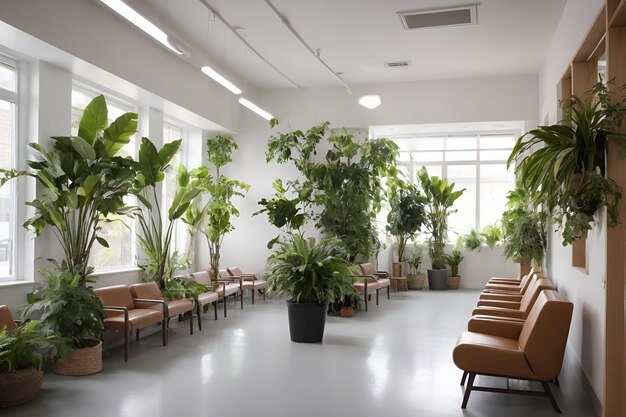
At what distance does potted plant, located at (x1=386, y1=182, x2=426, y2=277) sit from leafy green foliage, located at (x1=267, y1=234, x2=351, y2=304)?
531 centimetres

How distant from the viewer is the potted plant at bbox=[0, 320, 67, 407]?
4566mm

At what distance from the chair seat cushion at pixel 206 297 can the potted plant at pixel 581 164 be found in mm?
5105

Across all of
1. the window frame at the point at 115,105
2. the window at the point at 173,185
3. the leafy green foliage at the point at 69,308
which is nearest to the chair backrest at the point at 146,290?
the window frame at the point at 115,105

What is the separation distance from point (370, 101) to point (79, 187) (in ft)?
23.2

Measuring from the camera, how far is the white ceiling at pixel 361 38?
24.2 ft

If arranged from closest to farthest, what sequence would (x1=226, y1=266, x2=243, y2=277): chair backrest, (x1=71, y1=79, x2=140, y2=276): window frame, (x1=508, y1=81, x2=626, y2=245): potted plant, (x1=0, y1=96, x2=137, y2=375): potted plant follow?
(x1=508, y1=81, x2=626, y2=245): potted plant, (x1=0, y1=96, x2=137, y2=375): potted plant, (x1=71, y1=79, x2=140, y2=276): window frame, (x1=226, y1=266, x2=243, y2=277): chair backrest

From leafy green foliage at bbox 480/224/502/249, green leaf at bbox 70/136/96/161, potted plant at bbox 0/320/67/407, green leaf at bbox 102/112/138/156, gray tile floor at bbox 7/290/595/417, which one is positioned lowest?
gray tile floor at bbox 7/290/595/417

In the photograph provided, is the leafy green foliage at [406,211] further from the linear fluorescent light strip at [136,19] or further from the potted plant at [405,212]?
the linear fluorescent light strip at [136,19]

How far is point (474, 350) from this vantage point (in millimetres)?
4523

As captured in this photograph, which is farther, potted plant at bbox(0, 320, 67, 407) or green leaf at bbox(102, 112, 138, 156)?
green leaf at bbox(102, 112, 138, 156)

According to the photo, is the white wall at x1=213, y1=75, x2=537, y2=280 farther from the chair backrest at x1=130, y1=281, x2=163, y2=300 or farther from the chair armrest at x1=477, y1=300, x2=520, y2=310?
the chair armrest at x1=477, y1=300, x2=520, y2=310

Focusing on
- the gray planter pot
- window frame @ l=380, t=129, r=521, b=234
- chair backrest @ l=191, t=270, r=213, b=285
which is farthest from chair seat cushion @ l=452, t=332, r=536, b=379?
window frame @ l=380, t=129, r=521, b=234

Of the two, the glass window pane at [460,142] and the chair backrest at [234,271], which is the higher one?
the glass window pane at [460,142]

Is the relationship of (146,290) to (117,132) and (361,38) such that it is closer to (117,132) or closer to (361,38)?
(117,132)
